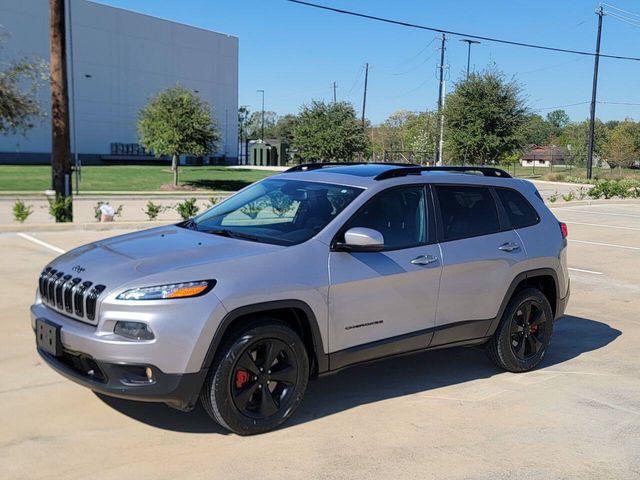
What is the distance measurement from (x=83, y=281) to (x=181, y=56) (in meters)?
69.9

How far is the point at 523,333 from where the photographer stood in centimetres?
580

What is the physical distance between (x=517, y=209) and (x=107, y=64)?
62825 mm

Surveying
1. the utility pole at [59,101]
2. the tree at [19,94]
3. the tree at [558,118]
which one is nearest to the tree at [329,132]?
the tree at [19,94]

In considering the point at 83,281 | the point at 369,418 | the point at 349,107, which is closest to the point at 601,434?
the point at 369,418

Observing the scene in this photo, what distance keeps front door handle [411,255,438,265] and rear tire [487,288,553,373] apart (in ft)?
3.51

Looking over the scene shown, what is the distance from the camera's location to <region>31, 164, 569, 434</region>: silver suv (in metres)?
3.84

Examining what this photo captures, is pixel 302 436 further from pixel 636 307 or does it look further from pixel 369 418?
pixel 636 307

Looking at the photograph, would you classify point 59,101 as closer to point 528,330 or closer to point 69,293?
point 69,293

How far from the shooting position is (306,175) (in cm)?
541

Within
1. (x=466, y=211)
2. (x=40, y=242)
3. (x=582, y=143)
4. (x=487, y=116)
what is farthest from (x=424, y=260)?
(x=582, y=143)

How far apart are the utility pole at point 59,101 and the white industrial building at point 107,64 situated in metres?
39.4

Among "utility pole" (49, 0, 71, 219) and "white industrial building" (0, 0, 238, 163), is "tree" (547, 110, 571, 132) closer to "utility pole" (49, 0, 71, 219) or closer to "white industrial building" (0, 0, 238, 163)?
"white industrial building" (0, 0, 238, 163)

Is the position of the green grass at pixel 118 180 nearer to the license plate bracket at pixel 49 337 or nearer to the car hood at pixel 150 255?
the car hood at pixel 150 255

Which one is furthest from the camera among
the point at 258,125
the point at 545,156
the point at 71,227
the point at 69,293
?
the point at 258,125
